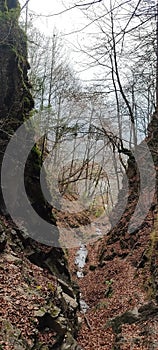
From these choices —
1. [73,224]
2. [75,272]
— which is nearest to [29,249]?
[75,272]

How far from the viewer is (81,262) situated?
42.5ft

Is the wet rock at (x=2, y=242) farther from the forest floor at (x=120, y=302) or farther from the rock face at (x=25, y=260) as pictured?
the forest floor at (x=120, y=302)

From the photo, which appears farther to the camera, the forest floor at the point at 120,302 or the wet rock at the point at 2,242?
the wet rock at the point at 2,242

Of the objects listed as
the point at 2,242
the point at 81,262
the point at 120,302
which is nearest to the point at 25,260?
the point at 2,242

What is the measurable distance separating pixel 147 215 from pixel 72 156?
9.12 metres

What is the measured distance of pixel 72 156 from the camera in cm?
1878

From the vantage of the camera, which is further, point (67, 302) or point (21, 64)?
point (21, 64)

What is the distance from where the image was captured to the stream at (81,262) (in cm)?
837

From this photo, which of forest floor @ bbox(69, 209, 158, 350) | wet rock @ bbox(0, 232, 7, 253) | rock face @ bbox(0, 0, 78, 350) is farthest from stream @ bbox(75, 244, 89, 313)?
wet rock @ bbox(0, 232, 7, 253)

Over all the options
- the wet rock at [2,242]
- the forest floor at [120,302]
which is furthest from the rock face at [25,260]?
the forest floor at [120,302]

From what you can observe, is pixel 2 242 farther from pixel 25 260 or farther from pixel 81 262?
pixel 81 262

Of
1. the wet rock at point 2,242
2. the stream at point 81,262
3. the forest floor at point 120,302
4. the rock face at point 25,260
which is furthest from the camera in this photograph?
the stream at point 81,262

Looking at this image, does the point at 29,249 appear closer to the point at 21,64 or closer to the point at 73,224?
the point at 21,64

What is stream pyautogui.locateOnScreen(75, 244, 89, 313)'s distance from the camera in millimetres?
8366
